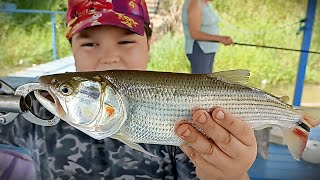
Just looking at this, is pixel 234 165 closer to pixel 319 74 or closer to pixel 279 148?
pixel 279 148

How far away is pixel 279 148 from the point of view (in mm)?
2146

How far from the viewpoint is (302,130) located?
0.73 m

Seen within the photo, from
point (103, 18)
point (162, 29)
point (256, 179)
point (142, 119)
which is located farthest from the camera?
point (162, 29)

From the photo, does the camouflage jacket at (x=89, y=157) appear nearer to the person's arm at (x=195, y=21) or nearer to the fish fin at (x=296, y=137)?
the fish fin at (x=296, y=137)

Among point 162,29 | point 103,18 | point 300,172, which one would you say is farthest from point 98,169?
point 162,29

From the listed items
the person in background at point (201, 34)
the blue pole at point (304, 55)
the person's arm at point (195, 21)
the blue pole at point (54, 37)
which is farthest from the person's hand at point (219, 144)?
the blue pole at point (54, 37)

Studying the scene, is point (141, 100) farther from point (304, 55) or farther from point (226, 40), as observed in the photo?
point (304, 55)

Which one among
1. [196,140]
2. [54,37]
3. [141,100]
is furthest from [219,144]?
[54,37]

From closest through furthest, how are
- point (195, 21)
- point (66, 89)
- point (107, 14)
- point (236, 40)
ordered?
point (66, 89) < point (107, 14) < point (195, 21) < point (236, 40)

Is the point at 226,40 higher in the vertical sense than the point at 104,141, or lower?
higher

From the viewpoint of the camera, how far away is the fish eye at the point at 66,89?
1.90 feet

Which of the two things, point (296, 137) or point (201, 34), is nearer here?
point (296, 137)

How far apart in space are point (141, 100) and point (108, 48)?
12.4 inches

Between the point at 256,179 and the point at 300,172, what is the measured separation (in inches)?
9.3
